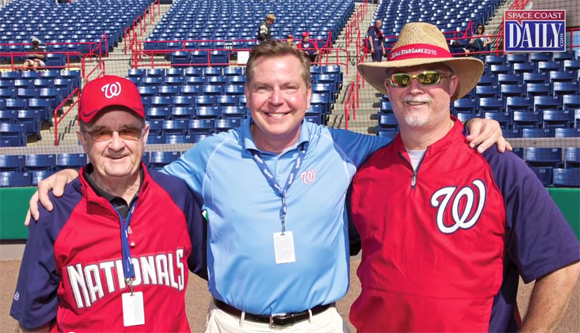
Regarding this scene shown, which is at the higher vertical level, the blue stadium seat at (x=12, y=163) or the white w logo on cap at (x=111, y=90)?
the white w logo on cap at (x=111, y=90)

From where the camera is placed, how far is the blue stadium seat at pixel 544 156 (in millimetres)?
8695

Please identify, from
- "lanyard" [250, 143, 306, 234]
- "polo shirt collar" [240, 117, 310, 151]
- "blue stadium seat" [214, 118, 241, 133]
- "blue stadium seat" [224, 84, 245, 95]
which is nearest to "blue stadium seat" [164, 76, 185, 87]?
"blue stadium seat" [224, 84, 245, 95]

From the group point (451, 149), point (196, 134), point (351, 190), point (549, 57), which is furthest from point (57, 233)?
point (549, 57)

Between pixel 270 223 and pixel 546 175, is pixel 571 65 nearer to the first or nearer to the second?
pixel 546 175

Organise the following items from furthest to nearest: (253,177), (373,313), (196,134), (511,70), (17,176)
A: (511,70)
(196,134)
(17,176)
(253,177)
(373,313)

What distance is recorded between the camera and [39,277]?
2.35 m

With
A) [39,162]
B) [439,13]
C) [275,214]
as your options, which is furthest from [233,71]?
[275,214]

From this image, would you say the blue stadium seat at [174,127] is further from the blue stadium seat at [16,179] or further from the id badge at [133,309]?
the id badge at [133,309]

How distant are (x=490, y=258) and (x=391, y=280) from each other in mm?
422

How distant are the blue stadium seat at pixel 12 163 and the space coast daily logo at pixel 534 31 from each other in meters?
9.88

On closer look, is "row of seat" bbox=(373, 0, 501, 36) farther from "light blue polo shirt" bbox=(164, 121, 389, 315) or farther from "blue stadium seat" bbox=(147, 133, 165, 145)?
"light blue polo shirt" bbox=(164, 121, 389, 315)

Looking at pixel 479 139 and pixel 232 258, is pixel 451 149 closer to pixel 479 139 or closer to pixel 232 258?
pixel 479 139

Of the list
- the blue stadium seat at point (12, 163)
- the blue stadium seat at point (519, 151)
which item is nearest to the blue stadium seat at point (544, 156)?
the blue stadium seat at point (519, 151)

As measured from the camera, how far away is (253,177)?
8.95 feet
